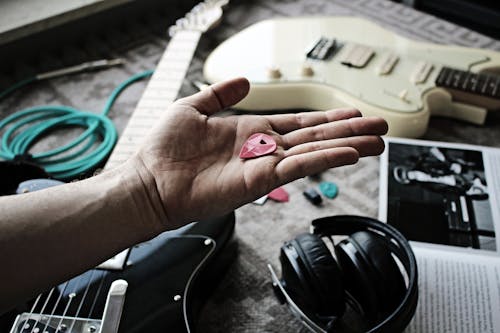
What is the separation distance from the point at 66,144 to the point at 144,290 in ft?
1.80

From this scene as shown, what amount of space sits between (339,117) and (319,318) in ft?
0.99

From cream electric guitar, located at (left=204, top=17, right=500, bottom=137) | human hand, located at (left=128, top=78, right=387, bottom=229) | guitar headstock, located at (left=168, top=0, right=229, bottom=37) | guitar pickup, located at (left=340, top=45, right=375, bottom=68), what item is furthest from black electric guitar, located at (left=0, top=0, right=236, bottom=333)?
guitar headstock, located at (left=168, top=0, right=229, bottom=37)

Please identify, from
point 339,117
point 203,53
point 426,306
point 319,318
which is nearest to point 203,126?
point 339,117

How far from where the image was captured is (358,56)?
1225 millimetres

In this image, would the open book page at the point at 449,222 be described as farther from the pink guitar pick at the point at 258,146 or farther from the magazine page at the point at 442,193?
the pink guitar pick at the point at 258,146

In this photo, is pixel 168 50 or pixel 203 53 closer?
pixel 168 50

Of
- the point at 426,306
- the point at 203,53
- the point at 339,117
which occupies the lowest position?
the point at 426,306

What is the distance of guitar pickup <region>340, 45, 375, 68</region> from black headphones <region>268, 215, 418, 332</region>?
0.58 m

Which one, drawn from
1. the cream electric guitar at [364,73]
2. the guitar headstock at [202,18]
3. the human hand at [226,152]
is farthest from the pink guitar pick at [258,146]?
the guitar headstock at [202,18]

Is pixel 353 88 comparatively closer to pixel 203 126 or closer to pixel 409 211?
pixel 409 211

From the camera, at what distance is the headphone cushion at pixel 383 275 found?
676mm

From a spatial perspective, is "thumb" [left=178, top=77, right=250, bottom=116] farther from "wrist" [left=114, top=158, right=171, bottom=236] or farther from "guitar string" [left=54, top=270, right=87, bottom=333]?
"guitar string" [left=54, top=270, right=87, bottom=333]

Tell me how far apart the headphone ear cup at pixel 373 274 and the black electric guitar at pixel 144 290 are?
0.23 meters

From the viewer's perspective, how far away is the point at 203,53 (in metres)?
1.43
